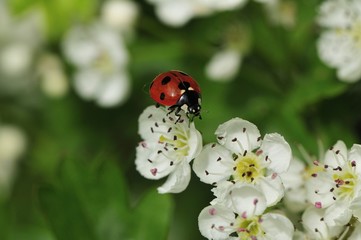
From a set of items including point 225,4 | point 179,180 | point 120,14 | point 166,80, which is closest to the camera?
point 179,180

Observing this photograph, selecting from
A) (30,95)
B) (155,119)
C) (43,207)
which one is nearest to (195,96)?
(155,119)

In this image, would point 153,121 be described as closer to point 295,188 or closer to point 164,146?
point 164,146

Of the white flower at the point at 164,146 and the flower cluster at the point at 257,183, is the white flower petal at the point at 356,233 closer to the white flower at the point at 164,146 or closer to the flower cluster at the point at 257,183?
the flower cluster at the point at 257,183

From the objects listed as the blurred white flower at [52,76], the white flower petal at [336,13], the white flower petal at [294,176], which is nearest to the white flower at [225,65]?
the white flower petal at [336,13]

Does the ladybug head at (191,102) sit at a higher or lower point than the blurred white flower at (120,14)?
higher

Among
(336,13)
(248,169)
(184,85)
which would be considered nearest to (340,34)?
(336,13)

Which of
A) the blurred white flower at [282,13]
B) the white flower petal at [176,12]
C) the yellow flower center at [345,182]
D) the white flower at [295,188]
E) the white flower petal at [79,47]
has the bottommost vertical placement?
the white flower petal at [79,47]
